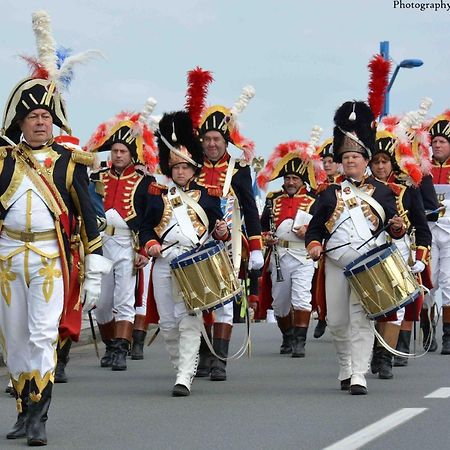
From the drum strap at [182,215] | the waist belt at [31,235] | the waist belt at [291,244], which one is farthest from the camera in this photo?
the waist belt at [291,244]

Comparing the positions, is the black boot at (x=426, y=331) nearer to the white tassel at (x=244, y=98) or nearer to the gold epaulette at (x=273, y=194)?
the gold epaulette at (x=273, y=194)

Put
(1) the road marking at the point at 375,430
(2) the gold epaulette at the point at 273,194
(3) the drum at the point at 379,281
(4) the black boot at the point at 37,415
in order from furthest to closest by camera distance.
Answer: (2) the gold epaulette at the point at 273,194 < (3) the drum at the point at 379,281 < (4) the black boot at the point at 37,415 < (1) the road marking at the point at 375,430

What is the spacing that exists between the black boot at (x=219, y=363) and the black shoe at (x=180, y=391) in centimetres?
130

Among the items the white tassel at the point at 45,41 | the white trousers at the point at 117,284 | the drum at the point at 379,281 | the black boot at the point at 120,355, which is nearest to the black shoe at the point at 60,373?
→ the black boot at the point at 120,355

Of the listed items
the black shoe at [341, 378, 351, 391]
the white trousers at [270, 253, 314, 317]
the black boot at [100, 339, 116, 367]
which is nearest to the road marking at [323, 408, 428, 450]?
the black shoe at [341, 378, 351, 391]

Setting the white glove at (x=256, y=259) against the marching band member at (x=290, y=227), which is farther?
the marching band member at (x=290, y=227)

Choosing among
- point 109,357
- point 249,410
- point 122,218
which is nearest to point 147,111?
point 122,218

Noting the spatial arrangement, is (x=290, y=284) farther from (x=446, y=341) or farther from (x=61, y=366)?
(x=61, y=366)

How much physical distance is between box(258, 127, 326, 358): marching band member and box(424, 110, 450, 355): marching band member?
4.15 feet

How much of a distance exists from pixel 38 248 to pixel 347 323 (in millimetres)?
3371

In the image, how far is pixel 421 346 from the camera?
57.1 ft

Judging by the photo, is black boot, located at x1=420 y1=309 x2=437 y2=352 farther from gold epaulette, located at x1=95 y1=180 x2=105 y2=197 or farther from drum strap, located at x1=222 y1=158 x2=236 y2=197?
gold epaulette, located at x1=95 y1=180 x2=105 y2=197

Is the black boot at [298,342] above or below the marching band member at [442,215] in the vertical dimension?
below

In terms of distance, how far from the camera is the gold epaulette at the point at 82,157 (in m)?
9.98
